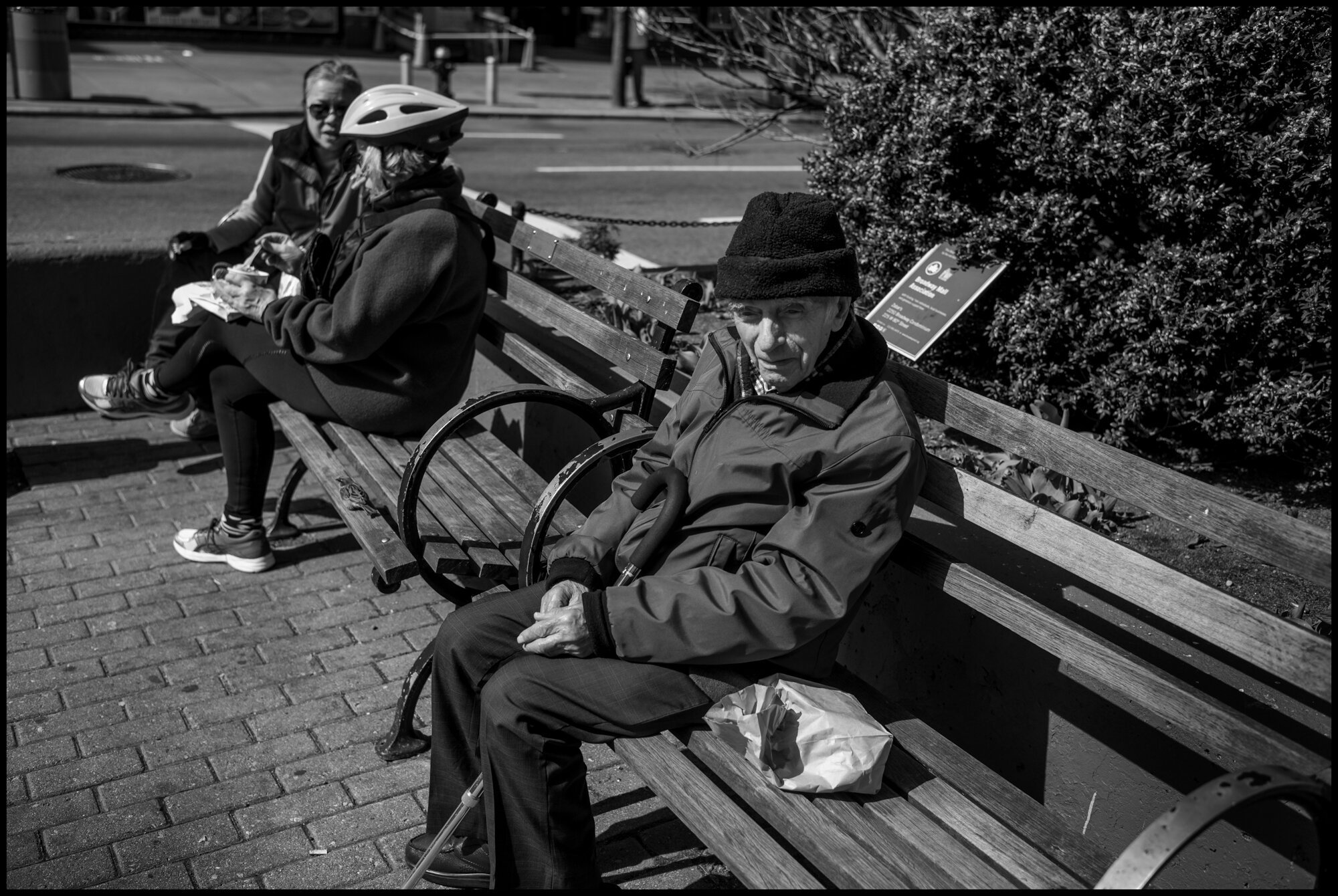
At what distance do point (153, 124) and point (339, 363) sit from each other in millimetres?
13048

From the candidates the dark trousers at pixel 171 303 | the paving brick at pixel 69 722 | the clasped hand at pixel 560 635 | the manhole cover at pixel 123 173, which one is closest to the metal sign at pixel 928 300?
the clasped hand at pixel 560 635

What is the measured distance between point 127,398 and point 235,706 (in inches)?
68.5

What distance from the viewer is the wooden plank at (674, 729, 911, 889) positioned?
90.1 inches

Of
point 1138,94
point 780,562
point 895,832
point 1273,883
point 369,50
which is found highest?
point 1138,94

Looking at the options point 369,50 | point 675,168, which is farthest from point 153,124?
point 369,50

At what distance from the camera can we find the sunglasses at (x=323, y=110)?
559 centimetres

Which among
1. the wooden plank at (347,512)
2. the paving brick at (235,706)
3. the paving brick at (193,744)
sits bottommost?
the paving brick at (235,706)

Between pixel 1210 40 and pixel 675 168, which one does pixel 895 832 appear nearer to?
pixel 1210 40

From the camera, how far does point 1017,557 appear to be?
351cm

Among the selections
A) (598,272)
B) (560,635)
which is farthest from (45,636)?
(560,635)

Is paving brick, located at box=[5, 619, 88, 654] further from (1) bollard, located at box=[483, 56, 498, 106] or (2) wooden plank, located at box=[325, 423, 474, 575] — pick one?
(1) bollard, located at box=[483, 56, 498, 106]

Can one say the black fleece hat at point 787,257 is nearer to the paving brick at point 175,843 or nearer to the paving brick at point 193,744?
the paving brick at point 175,843

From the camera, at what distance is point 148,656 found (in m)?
4.00

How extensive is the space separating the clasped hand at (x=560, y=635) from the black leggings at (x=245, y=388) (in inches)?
77.7
